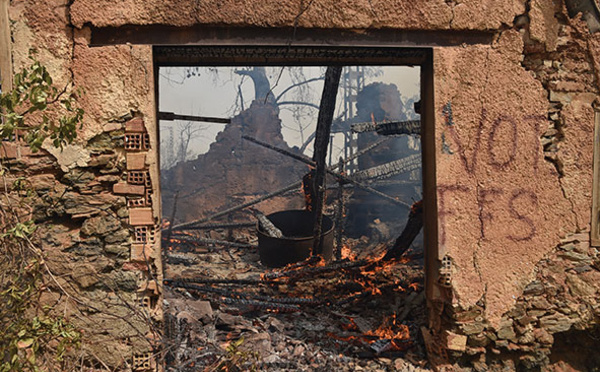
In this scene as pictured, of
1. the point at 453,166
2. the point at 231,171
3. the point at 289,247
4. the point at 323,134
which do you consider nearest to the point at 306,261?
the point at 289,247

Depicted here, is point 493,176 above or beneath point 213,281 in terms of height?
above

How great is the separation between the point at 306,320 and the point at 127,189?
8.94 ft

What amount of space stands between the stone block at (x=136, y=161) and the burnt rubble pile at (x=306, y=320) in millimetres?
1377

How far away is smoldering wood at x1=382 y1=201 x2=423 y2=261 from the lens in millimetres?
5117

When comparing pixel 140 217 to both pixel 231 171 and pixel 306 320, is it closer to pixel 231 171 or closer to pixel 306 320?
pixel 306 320

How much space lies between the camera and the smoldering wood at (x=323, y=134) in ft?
20.4

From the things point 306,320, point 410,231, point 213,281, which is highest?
point 410,231

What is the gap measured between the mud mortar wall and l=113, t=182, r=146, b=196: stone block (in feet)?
0.03

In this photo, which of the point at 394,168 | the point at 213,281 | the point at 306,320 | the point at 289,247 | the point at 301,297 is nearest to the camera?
the point at 306,320

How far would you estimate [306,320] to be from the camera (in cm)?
488

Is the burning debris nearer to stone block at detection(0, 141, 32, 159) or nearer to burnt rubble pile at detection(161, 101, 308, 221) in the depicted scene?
stone block at detection(0, 141, 32, 159)

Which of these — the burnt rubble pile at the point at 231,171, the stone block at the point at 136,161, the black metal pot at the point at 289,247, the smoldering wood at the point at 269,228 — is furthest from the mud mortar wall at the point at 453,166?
the burnt rubble pile at the point at 231,171

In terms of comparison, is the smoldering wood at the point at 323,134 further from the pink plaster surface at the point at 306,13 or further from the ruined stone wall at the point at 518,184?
the ruined stone wall at the point at 518,184

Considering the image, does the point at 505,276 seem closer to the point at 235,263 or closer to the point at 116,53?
the point at 116,53
